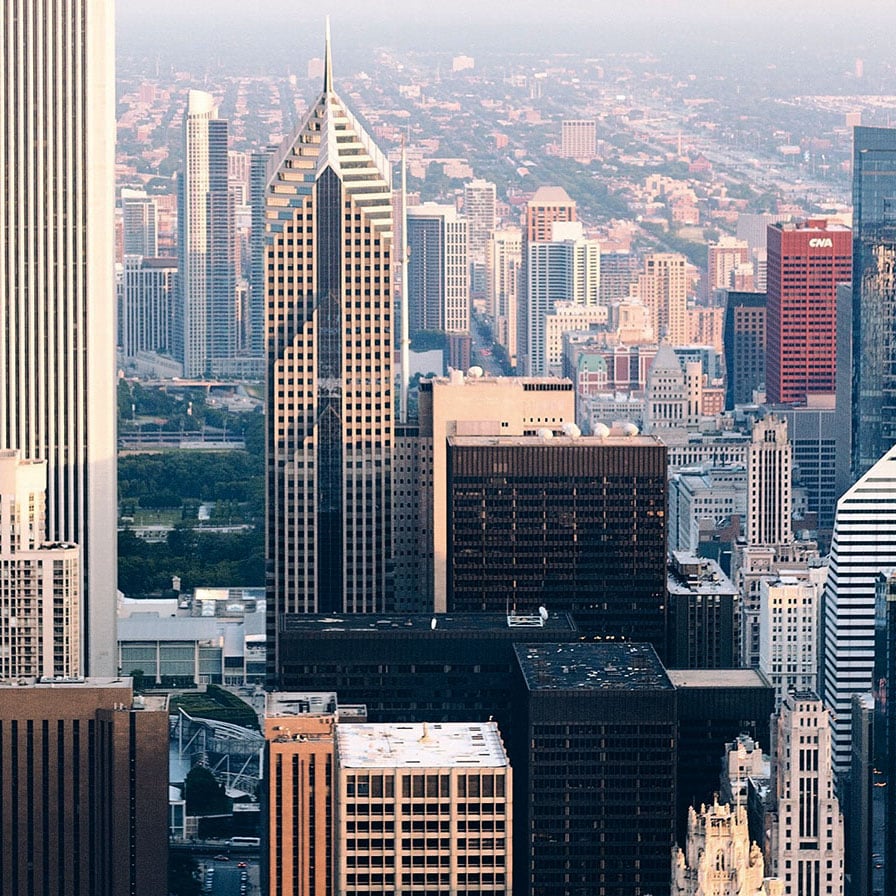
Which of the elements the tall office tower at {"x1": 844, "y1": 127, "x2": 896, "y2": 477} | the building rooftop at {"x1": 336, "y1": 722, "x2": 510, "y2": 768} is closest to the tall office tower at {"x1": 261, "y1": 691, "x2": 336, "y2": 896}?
the building rooftop at {"x1": 336, "y1": 722, "x2": 510, "y2": 768}

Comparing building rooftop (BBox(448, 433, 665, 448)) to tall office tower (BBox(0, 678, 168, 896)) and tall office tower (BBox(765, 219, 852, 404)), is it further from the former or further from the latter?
tall office tower (BBox(765, 219, 852, 404))

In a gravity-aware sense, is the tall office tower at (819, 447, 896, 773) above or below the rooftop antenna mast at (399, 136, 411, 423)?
below

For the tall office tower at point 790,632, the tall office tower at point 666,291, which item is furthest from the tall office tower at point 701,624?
the tall office tower at point 666,291

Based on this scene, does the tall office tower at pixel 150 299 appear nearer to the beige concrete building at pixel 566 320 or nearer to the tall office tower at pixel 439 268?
the tall office tower at pixel 439 268

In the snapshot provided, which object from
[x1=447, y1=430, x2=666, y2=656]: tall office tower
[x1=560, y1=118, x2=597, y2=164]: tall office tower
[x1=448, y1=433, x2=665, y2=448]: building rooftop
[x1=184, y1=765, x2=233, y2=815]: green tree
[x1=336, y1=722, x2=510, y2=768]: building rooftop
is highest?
[x1=560, y1=118, x2=597, y2=164]: tall office tower

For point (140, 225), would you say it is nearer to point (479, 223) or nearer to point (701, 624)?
point (479, 223)

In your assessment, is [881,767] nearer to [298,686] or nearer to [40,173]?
[298,686]
